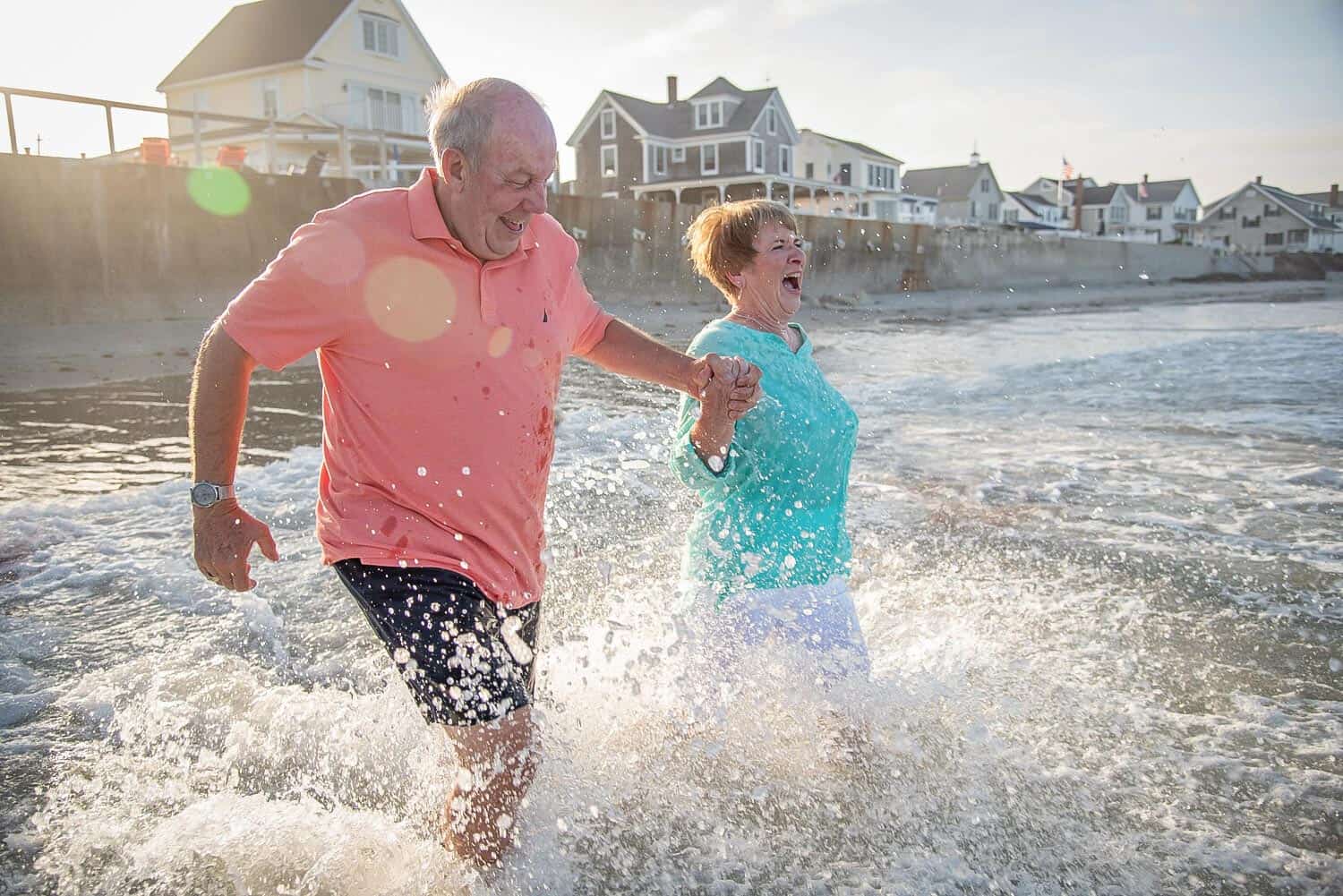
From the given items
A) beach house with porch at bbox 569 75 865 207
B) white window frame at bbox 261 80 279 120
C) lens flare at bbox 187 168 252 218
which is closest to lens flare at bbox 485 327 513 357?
lens flare at bbox 187 168 252 218

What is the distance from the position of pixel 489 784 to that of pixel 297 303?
137cm

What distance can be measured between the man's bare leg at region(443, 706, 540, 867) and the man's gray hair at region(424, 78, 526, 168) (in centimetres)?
151

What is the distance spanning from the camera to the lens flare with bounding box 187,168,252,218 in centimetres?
1770

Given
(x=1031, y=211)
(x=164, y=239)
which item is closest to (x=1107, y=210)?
(x=1031, y=211)

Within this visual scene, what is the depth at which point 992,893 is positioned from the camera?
9.04 feet

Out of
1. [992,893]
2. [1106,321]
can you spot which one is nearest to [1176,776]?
[992,893]

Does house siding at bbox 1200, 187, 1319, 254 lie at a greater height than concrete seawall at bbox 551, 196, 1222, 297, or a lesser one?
greater

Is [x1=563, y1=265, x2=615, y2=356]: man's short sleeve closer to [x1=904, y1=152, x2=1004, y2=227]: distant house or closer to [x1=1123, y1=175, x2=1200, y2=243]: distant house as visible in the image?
[x1=904, y1=152, x2=1004, y2=227]: distant house

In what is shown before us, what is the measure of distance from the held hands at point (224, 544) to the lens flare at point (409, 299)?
0.63m

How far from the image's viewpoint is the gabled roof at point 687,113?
4794 cm

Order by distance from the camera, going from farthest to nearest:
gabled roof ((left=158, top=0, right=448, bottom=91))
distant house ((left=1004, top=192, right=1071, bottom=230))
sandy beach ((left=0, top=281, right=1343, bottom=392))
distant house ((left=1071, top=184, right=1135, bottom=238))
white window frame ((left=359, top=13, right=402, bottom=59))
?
distant house ((left=1071, top=184, right=1135, bottom=238))
distant house ((left=1004, top=192, right=1071, bottom=230))
white window frame ((left=359, top=13, right=402, bottom=59))
gabled roof ((left=158, top=0, right=448, bottom=91))
sandy beach ((left=0, top=281, right=1343, bottom=392))

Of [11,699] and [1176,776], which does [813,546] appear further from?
[11,699]

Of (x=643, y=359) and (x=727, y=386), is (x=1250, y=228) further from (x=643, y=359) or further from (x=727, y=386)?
(x=727, y=386)

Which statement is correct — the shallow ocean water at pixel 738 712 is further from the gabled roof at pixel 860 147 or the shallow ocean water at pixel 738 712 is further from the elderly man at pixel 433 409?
the gabled roof at pixel 860 147
